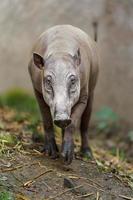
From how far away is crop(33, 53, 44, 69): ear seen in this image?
533cm

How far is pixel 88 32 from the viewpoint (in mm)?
10789

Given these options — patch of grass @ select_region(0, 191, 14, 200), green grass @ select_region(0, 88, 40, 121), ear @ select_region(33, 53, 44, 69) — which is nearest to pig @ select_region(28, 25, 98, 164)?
ear @ select_region(33, 53, 44, 69)

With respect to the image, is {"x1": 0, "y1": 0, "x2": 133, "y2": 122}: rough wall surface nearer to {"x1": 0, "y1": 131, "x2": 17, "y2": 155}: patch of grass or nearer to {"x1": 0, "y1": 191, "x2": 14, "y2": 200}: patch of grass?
{"x1": 0, "y1": 131, "x2": 17, "y2": 155}: patch of grass

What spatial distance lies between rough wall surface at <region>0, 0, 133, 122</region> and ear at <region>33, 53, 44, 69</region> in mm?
5223

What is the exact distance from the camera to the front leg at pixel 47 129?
19.0ft

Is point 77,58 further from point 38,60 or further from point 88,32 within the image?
point 88,32

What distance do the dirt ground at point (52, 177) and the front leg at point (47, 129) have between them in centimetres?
9

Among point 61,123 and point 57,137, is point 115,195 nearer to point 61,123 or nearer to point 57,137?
point 61,123

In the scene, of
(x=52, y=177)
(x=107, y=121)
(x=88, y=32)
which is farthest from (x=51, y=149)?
(x=88, y=32)

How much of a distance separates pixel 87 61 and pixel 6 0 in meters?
5.22

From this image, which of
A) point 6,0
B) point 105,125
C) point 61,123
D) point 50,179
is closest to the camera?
point 61,123

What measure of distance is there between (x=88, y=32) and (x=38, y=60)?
5.52m

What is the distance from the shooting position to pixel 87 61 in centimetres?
567

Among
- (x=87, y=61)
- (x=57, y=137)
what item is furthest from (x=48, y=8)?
(x=87, y=61)
